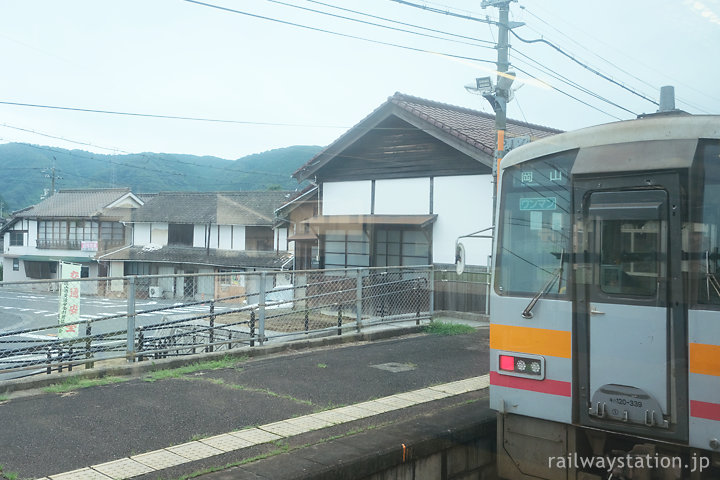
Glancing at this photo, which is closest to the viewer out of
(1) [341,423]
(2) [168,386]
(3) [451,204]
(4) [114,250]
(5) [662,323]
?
(5) [662,323]

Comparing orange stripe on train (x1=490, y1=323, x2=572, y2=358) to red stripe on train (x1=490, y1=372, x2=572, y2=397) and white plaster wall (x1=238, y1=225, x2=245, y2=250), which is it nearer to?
red stripe on train (x1=490, y1=372, x2=572, y2=397)

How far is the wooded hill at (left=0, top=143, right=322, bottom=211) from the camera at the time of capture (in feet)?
122

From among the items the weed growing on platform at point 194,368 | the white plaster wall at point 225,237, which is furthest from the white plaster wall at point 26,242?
the weed growing on platform at point 194,368

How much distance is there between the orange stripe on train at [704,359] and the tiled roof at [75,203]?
98.3 ft

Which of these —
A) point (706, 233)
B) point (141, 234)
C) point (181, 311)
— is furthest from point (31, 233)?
point (706, 233)

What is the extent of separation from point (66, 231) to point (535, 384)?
31164 mm

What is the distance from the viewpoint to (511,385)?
4637 mm

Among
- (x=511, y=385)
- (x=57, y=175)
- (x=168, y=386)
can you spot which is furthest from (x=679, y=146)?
(x=57, y=175)

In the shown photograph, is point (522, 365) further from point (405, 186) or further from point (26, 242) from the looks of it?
point (26, 242)

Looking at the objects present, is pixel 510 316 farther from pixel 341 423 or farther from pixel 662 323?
pixel 341 423

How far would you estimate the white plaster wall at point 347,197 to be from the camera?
695 inches

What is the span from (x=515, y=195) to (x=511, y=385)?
5.14 ft

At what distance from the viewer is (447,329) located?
11.7 m

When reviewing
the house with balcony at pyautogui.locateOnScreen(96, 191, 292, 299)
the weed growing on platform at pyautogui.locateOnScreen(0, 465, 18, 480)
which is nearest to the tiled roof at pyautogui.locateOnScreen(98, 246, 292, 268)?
the house with balcony at pyautogui.locateOnScreen(96, 191, 292, 299)
